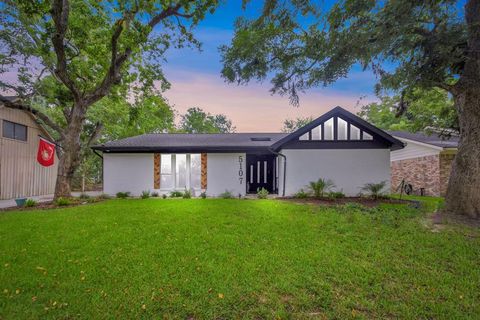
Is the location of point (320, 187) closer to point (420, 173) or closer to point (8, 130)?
point (420, 173)

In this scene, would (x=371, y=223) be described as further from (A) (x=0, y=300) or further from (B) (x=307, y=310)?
(A) (x=0, y=300)

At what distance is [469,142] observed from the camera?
20.1 feet

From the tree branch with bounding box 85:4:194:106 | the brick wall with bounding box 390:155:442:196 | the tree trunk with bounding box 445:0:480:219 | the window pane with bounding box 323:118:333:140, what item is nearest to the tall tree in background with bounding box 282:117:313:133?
the brick wall with bounding box 390:155:442:196

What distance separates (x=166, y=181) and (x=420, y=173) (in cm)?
1434

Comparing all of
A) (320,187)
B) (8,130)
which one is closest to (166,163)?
(320,187)

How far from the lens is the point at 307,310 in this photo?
256 centimetres

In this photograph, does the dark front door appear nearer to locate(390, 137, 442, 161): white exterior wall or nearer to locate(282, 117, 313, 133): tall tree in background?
locate(390, 137, 442, 161): white exterior wall

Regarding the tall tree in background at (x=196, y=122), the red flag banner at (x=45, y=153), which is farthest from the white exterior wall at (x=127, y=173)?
the tall tree in background at (x=196, y=122)

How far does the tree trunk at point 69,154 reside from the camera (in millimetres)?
9055

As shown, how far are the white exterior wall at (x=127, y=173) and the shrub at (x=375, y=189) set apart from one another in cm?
992

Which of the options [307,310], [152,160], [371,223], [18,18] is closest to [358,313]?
[307,310]

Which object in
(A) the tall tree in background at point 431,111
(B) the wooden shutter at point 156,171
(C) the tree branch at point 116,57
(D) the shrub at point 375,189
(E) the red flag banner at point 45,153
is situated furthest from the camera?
(E) the red flag banner at point 45,153

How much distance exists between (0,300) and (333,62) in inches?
290

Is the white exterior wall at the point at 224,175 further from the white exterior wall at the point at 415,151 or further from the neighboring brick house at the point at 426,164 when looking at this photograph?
the white exterior wall at the point at 415,151
